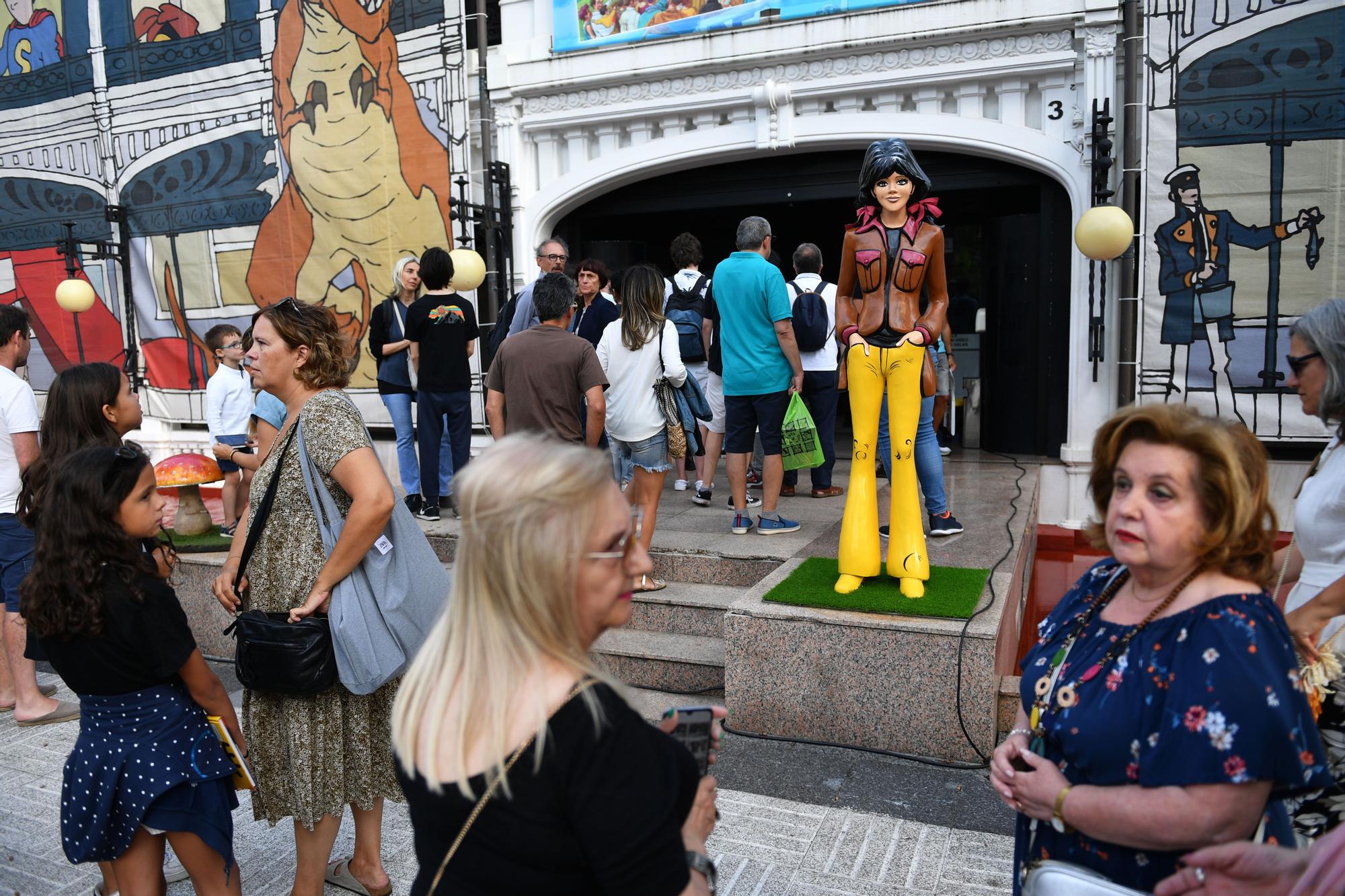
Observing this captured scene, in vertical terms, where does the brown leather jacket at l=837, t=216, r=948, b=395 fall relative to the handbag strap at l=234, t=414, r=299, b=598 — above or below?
above

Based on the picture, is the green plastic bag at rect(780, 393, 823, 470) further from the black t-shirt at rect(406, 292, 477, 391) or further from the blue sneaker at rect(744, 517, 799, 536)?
the black t-shirt at rect(406, 292, 477, 391)

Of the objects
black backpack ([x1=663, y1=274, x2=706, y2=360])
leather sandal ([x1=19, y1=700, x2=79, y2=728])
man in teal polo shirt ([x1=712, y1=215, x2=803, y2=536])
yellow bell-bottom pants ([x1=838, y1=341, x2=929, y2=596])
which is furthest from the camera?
black backpack ([x1=663, y1=274, x2=706, y2=360])

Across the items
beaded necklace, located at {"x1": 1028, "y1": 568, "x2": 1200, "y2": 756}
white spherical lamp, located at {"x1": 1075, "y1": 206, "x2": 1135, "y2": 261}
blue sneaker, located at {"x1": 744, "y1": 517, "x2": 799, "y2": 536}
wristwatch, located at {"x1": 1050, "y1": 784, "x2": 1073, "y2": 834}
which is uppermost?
white spherical lamp, located at {"x1": 1075, "y1": 206, "x2": 1135, "y2": 261}

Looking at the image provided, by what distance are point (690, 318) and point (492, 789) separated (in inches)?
231

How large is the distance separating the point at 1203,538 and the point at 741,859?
2.12m

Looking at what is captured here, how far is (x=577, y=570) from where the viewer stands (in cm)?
138

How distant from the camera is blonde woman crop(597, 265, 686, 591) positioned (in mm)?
5078

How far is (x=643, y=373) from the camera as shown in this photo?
508 centimetres

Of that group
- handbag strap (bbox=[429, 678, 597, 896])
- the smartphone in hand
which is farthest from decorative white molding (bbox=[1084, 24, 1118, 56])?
handbag strap (bbox=[429, 678, 597, 896])

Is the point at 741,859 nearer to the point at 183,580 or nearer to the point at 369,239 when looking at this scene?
the point at 183,580

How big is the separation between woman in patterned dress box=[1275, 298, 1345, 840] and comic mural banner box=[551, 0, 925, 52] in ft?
20.1

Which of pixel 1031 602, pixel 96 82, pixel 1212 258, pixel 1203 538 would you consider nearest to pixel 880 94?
pixel 1212 258

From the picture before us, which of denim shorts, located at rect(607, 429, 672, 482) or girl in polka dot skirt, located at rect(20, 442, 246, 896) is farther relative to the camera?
denim shorts, located at rect(607, 429, 672, 482)

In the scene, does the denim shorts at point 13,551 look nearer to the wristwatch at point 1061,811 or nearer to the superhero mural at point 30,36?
the wristwatch at point 1061,811
